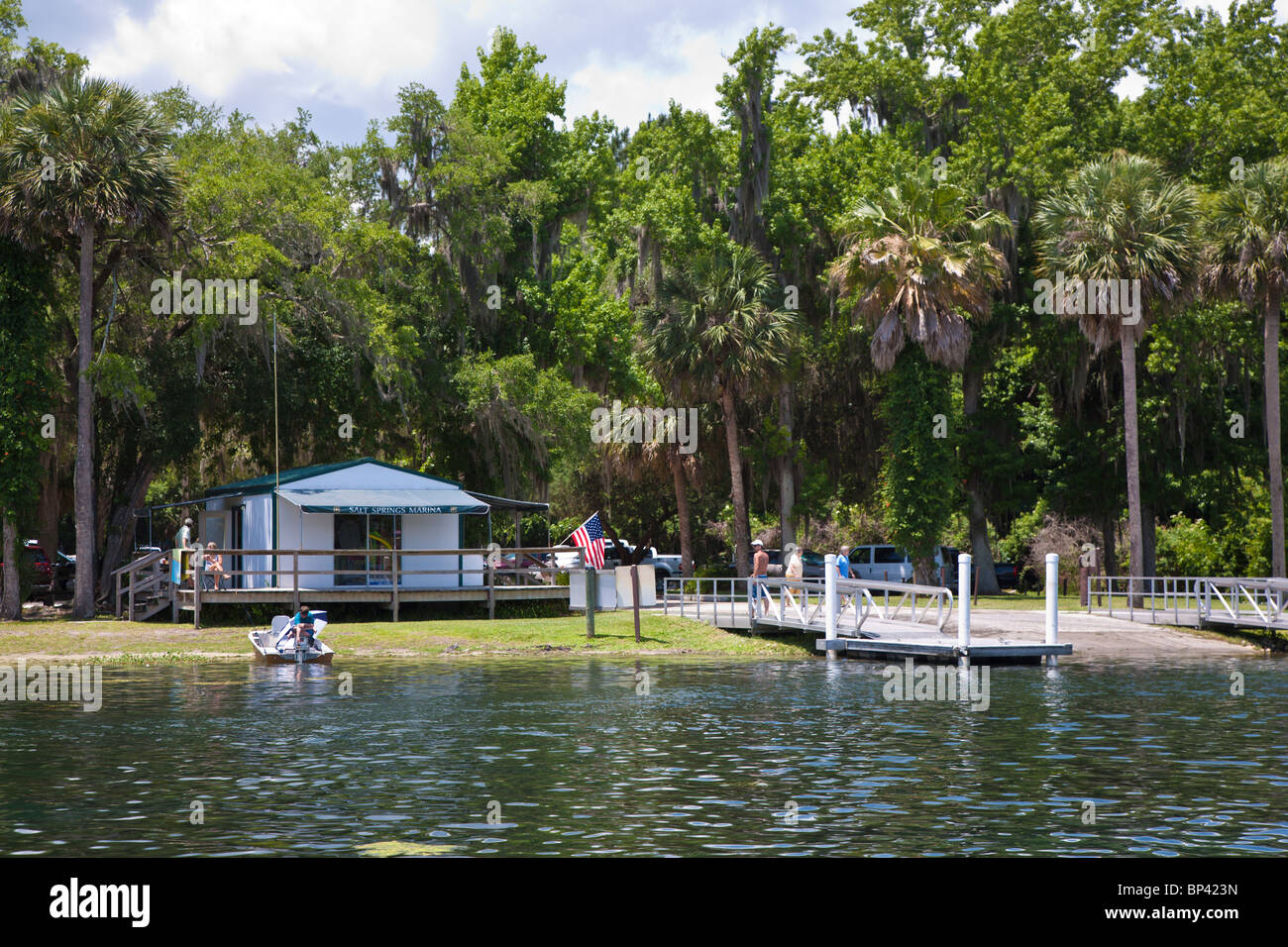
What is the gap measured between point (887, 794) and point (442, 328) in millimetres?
35519

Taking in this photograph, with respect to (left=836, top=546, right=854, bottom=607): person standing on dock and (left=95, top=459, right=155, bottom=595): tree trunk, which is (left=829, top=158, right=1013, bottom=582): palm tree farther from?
(left=95, top=459, right=155, bottom=595): tree trunk

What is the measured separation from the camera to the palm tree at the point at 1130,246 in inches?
1601

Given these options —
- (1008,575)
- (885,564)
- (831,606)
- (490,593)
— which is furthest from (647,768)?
(1008,575)

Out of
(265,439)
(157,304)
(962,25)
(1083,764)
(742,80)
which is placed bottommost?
(1083,764)

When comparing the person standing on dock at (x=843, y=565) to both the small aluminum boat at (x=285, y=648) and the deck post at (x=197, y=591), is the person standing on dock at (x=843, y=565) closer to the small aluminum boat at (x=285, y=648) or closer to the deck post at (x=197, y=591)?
the small aluminum boat at (x=285, y=648)

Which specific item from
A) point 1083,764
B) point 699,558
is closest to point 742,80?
point 699,558

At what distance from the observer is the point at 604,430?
4984 cm

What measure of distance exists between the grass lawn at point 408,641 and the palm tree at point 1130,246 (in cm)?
1553

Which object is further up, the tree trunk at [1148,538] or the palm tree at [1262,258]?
the palm tree at [1262,258]

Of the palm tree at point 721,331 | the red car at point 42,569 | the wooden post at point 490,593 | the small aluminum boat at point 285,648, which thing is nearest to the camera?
the small aluminum boat at point 285,648

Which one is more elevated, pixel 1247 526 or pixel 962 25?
pixel 962 25

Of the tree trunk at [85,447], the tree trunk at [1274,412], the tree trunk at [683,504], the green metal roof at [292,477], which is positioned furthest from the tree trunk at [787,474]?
the tree trunk at [85,447]

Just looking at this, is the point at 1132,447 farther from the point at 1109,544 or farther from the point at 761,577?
the point at 761,577
